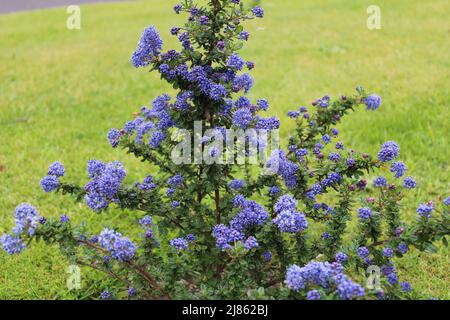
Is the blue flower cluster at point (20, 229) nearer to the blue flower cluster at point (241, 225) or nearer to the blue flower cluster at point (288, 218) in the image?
the blue flower cluster at point (241, 225)

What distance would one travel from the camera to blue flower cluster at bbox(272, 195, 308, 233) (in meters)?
2.39

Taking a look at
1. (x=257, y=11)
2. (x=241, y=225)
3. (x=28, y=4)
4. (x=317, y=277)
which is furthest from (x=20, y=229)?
(x=28, y=4)

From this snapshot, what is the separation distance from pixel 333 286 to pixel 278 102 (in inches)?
165

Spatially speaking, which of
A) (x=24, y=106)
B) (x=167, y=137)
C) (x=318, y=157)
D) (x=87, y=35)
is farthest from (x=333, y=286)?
(x=87, y=35)

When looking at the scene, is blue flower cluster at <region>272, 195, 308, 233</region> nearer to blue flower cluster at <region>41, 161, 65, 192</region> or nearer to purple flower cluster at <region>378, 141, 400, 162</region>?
purple flower cluster at <region>378, 141, 400, 162</region>

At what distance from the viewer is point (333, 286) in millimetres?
2293

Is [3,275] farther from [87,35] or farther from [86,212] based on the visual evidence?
[87,35]

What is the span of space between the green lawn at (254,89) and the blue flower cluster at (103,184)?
3.18ft

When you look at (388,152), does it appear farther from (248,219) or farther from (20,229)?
(20,229)

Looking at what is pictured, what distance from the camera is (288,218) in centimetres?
239

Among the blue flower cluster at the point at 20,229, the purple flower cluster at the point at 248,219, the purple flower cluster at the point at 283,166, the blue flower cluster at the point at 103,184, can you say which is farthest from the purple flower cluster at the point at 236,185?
the blue flower cluster at the point at 20,229

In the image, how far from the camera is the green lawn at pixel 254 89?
14.0ft

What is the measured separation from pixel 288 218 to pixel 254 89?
4.64 meters

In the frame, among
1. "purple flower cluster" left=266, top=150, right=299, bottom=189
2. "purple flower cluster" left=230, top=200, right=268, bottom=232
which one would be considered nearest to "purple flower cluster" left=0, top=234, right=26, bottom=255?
"purple flower cluster" left=230, top=200, right=268, bottom=232
